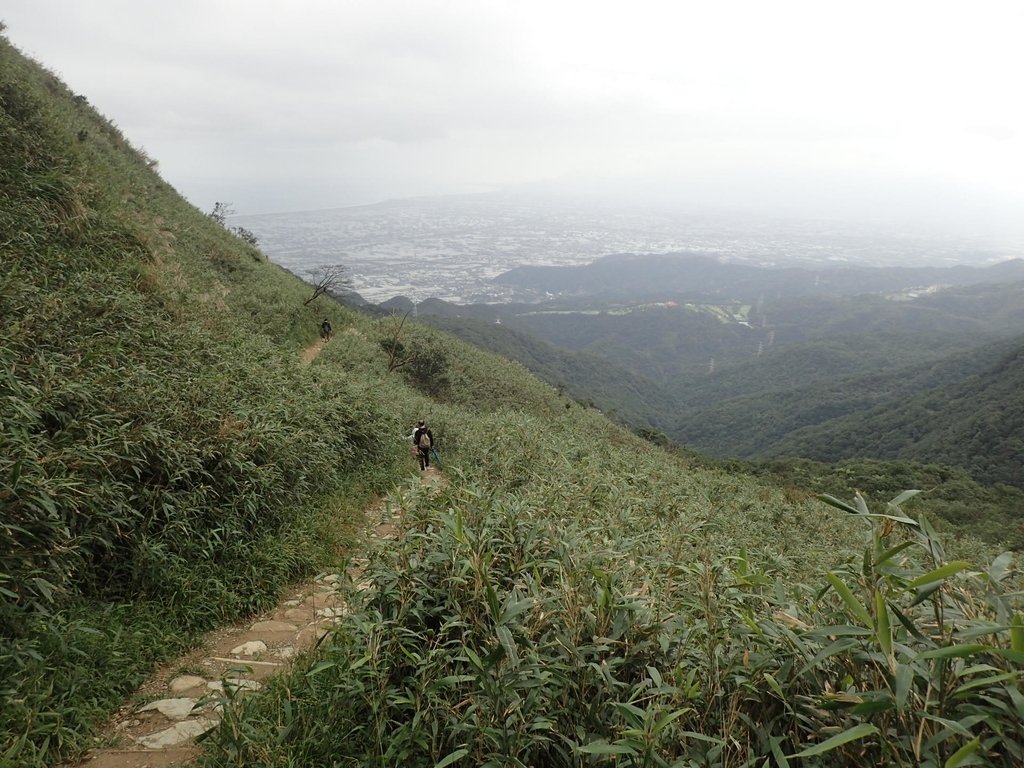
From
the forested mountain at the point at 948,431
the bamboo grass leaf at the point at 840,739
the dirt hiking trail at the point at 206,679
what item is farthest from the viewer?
the forested mountain at the point at 948,431

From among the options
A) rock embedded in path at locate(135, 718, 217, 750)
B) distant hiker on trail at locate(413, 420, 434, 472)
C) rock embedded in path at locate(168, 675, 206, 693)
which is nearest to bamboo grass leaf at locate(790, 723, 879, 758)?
rock embedded in path at locate(135, 718, 217, 750)

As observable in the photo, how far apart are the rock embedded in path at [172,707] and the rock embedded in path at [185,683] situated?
0.12 metres

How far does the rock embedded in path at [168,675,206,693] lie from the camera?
3688 mm

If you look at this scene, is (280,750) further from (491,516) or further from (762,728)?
(762,728)

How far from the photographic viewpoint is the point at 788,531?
36.1ft

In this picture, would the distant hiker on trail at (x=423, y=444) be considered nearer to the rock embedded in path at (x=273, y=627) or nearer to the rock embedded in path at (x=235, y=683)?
the rock embedded in path at (x=273, y=627)

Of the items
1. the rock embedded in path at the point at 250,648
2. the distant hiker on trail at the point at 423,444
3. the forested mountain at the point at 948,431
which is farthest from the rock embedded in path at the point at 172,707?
the forested mountain at the point at 948,431

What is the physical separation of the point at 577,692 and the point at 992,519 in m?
33.8

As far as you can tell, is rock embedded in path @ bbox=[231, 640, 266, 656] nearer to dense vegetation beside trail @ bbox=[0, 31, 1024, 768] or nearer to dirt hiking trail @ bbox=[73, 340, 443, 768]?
dirt hiking trail @ bbox=[73, 340, 443, 768]

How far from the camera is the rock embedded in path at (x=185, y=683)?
12.1ft

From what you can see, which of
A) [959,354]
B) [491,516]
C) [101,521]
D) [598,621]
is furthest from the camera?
[959,354]

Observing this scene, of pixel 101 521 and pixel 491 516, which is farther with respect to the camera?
pixel 101 521

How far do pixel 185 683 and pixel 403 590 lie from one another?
6.75 feet

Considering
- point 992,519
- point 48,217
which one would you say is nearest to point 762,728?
point 48,217
